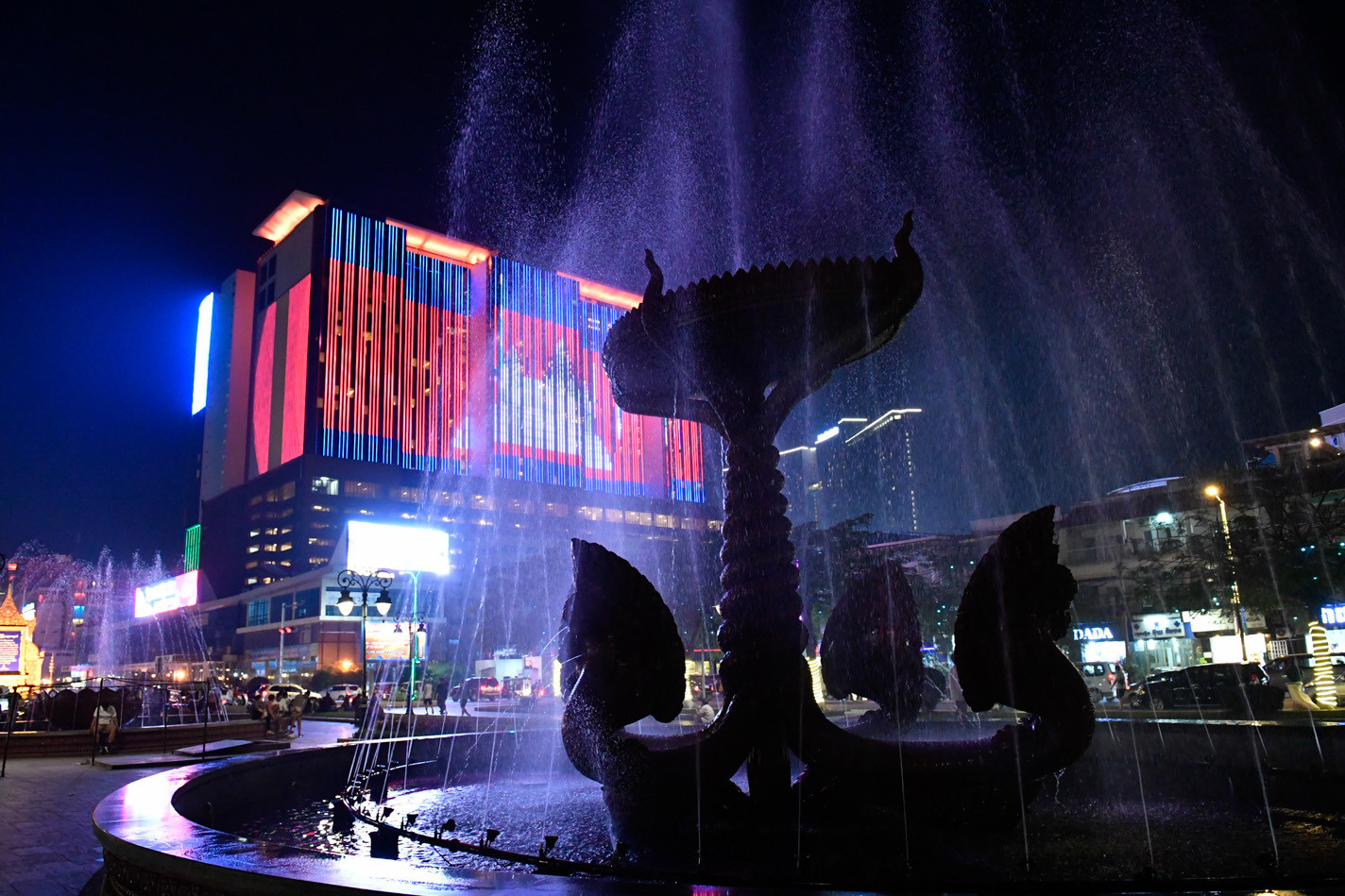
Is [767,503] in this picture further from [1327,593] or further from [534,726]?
[1327,593]

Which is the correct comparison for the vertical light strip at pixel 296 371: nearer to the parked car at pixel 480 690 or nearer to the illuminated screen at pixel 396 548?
the illuminated screen at pixel 396 548

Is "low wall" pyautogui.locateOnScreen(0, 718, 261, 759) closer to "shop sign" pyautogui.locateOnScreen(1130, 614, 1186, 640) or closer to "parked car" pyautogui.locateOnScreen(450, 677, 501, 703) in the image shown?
"parked car" pyautogui.locateOnScreen(450, 677, 501, 703)

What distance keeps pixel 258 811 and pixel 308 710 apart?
28797 mm

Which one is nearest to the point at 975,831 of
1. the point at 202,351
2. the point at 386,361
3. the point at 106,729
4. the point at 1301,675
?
the point at 106,729

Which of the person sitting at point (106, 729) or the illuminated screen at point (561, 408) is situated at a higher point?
the illuminated screen at point (561, 408)

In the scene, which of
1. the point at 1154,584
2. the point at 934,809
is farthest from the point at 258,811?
the point at 1154,584

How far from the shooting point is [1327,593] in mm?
23547

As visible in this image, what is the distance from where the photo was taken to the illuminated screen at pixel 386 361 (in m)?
79.0

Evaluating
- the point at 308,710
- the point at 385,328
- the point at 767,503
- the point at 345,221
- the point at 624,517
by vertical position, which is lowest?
the point at 308,710

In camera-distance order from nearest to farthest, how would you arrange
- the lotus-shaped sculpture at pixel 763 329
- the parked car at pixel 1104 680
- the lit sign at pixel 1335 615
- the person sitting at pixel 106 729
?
the lotus-shaped sculpture at pixel 763 329 → the person sitting at pixel 106 729 → the parked car at pixel 1104 680 → the lit sign at pixel 1335 615

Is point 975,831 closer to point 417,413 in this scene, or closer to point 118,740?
point 118,740

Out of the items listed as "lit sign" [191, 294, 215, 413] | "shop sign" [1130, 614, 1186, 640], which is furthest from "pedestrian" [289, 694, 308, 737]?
"lit sign" [191, 294, 215, 413]

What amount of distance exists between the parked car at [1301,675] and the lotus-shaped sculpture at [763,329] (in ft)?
53.6

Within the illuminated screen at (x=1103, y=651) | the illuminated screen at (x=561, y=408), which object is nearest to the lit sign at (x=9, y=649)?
the illuminated screen at (x=1103, y=651)
